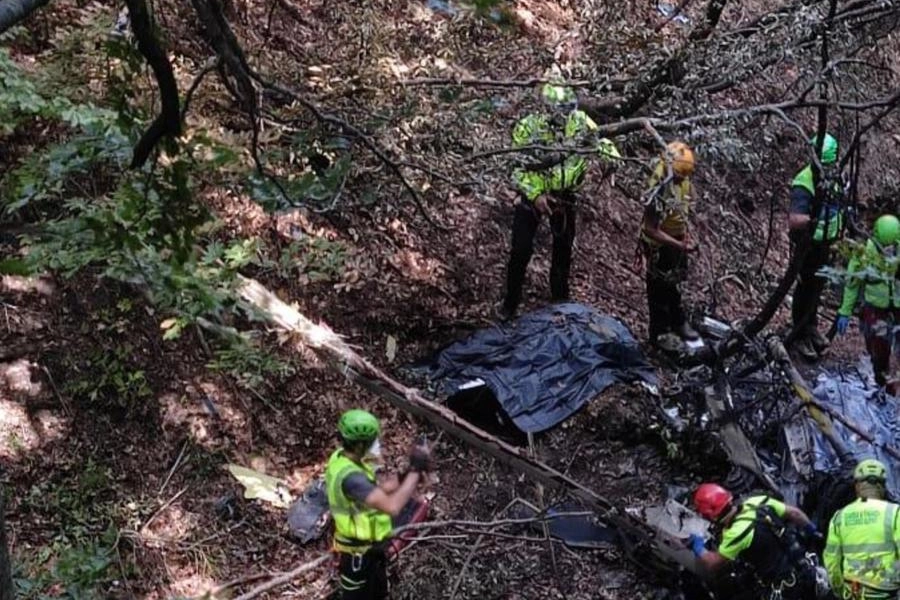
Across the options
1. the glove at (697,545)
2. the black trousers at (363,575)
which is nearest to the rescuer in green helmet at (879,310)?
the glove at (697,545)

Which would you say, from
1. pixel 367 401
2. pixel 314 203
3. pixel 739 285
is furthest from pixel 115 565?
pixel 739 285

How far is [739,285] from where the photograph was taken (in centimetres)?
897

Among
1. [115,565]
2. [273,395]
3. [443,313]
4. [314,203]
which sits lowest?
[115,565]

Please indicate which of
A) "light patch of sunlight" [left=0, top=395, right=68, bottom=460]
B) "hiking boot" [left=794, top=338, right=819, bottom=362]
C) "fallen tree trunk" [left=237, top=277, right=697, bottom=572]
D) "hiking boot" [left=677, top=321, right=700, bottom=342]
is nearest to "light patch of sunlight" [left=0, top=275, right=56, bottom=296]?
"light patch of sunlight" [left=0, top=395, right=68, bottom=460]

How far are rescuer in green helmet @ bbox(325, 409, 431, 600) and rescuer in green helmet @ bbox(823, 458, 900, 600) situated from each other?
2.14 meters

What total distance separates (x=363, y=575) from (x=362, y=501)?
54 cm

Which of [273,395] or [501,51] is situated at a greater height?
[501,51]

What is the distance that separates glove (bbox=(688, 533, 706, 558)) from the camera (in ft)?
17.3

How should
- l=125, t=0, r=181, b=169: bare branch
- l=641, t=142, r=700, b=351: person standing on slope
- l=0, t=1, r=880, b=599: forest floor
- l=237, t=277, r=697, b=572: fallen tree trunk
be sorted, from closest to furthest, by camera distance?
l=125, t=0, r=181, b=169: bare branch
l=237, t=277, r=697, b=572: fallen tree trunk
l=0, t=1, r=880, b=599: forest floor
l=641, t=142, r=700, b=351: person standing on slope

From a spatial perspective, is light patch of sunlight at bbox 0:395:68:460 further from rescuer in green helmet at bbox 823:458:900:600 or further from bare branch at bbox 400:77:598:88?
rescuer in green helmet at bbox 823:458:900:600

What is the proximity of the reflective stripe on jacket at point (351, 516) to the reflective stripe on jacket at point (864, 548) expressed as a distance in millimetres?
2272

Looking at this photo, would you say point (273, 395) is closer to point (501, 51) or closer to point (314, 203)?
point (314, 203)

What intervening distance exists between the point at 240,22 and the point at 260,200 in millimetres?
3890

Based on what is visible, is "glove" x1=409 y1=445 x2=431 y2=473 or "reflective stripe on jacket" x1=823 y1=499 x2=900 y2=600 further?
"reflective stripe on jacket" x1=823 y1=499 x2=900 y2=600
